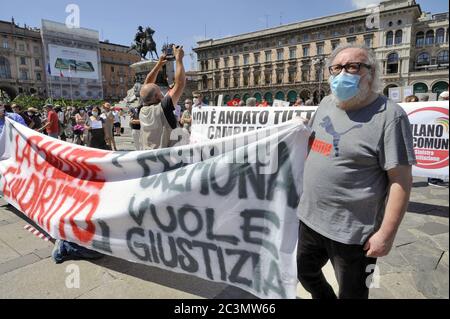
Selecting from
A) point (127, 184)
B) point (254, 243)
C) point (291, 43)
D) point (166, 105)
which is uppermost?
point (291, 43)

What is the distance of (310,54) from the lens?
182ft

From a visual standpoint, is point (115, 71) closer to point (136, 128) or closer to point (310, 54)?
point (310, 54)

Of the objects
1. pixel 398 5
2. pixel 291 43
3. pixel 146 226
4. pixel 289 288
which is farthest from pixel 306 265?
pixel 291 43

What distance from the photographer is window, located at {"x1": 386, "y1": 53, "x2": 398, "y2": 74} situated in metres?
46.5

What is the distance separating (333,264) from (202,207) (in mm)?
872

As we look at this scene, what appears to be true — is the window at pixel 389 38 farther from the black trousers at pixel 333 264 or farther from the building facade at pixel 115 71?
the building facade at pixel 115 71

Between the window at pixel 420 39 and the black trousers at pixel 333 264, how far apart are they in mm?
54738

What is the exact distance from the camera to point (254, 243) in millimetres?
1934

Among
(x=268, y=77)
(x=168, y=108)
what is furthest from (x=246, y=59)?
(x=168, y=108)

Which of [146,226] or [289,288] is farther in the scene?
[146,226]

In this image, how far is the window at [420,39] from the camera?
148ft

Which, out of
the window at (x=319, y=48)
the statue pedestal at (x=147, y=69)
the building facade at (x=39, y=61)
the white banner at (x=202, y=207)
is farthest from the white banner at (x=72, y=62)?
the white banner at (x=202, y=207)
